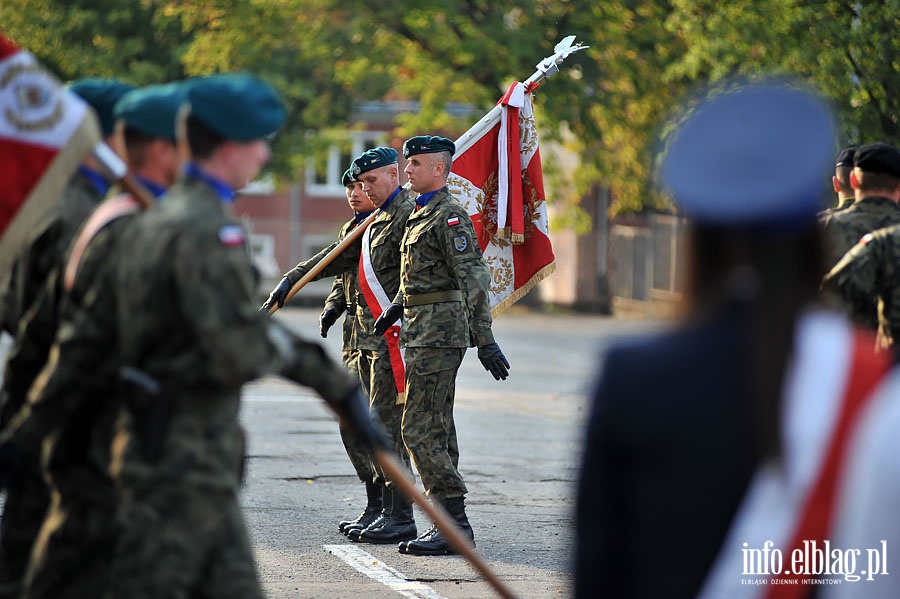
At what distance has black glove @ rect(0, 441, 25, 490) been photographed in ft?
12.9

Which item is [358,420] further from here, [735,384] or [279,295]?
[279,295]

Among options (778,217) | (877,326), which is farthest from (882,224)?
(778,217)

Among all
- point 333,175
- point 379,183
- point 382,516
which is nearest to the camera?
point 382,516

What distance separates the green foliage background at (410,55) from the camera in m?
27.2

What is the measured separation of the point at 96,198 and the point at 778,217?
288cm

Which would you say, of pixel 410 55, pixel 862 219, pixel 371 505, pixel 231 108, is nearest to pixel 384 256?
pixel 371 505

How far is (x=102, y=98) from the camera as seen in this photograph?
16.3ft

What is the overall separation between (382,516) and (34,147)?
12.9 ft

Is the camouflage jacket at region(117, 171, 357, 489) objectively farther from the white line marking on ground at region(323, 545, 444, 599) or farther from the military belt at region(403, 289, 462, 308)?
the military belt at region(403, 289, 462, 308)

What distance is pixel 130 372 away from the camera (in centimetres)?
354

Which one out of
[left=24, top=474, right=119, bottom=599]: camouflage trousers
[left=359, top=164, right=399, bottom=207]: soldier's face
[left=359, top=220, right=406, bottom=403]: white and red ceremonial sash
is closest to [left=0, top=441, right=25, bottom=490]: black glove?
[left=24, top=474, right=119, bottom=599]: camouflage trousers

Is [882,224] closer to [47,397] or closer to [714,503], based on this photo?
[47,397]

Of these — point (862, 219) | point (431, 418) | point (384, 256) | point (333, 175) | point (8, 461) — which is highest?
point (333, 175)

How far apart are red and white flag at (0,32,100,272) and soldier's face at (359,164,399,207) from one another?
3.68m
